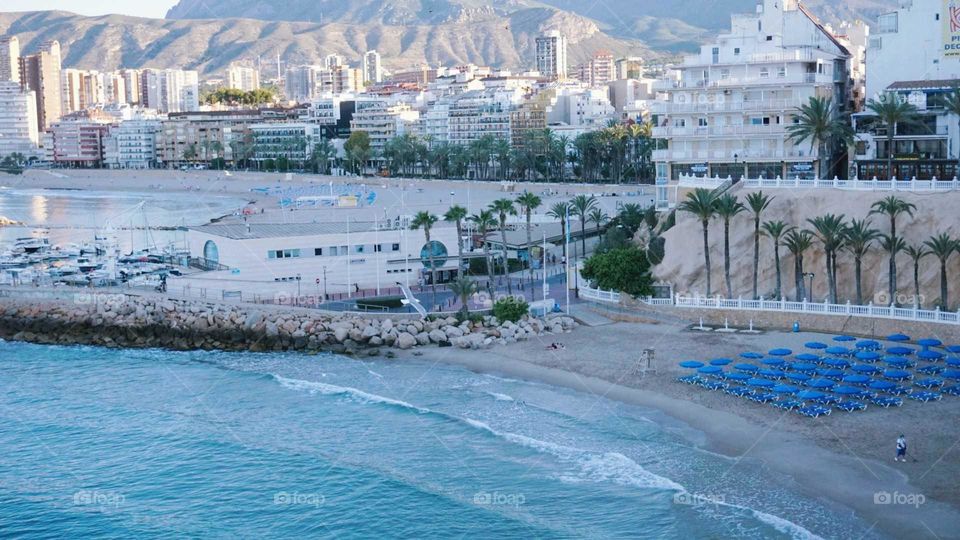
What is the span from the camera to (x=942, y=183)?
4050cm

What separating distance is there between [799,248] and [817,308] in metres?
2.07

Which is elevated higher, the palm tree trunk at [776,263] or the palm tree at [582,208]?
the palm tree at [582,208]

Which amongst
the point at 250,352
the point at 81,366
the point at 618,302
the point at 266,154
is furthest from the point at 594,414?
the point at 266,154

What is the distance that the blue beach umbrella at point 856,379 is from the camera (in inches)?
1235

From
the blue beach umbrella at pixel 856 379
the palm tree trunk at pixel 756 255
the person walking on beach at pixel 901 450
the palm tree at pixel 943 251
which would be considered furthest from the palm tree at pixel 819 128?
the person walking on beach at pixel 901 450

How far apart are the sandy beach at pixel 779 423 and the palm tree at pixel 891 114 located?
11.6m

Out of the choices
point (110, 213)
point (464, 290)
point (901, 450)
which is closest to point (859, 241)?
point (901, 450)

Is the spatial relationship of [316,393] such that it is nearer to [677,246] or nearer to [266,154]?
[677,246]

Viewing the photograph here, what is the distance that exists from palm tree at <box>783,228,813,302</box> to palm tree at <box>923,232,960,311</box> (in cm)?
391

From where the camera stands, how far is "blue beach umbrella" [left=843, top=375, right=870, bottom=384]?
103 ft

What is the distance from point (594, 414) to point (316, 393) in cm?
891

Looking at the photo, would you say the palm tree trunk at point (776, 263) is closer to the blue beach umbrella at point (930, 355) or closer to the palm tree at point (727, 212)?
the palm tree at point (727, 212)

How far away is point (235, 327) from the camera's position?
43.9 m

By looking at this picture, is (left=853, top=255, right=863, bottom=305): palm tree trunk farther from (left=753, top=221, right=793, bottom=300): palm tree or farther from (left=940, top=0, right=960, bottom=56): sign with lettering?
(left=940, top=0, right=960, bottom=56): sign with lettering
